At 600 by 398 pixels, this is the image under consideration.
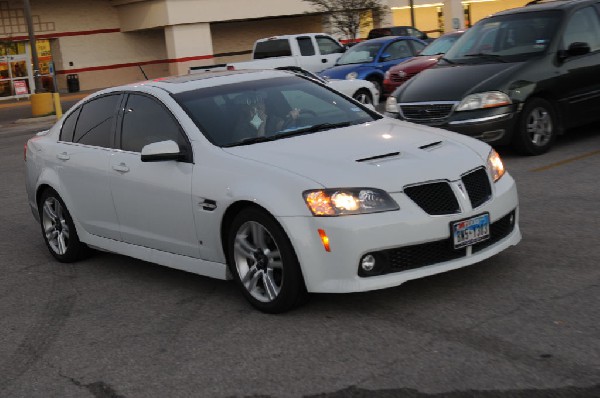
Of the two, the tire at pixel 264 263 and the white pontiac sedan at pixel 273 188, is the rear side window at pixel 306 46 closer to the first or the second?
the white pontiac sedan at pixel 273 188

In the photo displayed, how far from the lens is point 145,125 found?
682cm

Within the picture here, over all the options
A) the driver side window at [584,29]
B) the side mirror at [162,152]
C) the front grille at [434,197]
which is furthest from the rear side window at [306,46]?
the front grille at [434,197]

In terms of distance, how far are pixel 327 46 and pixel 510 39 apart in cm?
1585

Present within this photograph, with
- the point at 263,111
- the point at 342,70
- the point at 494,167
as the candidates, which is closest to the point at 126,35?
the point at 342,70

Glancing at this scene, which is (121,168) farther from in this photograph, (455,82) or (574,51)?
(574,51)

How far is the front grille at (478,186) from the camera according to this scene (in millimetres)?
5688

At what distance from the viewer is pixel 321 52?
88.0ft

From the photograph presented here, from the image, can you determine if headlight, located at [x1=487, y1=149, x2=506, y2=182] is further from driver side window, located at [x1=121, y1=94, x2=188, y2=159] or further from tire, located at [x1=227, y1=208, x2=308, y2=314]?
driver side window, located at [x1=121, y1=94, x2=188, y2=159]

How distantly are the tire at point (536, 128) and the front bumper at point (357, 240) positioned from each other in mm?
5555

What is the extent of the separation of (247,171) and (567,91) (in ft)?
21.5

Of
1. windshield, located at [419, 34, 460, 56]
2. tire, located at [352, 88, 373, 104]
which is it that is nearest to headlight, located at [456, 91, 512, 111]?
tire, located at [352, 88, 373, 104]

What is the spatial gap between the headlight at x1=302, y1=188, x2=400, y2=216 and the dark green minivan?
5354 mm

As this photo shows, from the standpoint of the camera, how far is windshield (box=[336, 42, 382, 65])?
22391 millimetres

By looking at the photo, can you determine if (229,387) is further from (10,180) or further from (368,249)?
(10,180)
